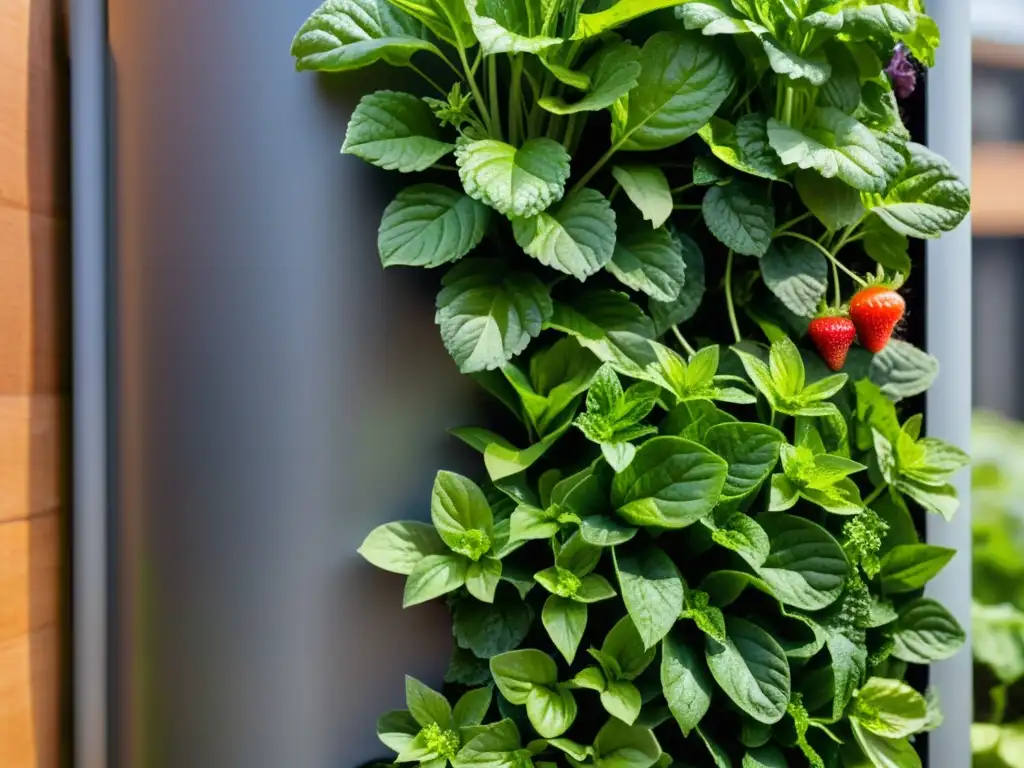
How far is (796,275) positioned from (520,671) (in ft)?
1.58

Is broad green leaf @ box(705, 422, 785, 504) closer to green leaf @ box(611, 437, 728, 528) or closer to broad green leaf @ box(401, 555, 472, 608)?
green leaf @ box(611, 437, 728, 528)

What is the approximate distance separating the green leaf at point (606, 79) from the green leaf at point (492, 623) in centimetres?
45

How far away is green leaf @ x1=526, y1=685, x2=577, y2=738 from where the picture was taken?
0.64m

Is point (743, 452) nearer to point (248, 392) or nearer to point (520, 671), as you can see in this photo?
point (520, 671)

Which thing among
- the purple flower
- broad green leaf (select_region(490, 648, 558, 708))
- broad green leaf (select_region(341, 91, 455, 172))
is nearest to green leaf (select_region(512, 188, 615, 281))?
broad green leaf (select_region(341, 91, 455, 172))

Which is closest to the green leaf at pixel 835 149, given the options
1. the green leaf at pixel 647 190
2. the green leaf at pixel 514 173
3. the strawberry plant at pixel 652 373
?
the strawberry plant at pixel 652 373

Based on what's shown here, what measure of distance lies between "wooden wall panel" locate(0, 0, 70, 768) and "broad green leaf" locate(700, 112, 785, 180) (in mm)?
636

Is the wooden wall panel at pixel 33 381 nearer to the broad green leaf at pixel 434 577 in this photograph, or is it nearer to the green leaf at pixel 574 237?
the broad green leaf at pixel 434 577

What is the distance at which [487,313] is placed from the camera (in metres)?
0.68

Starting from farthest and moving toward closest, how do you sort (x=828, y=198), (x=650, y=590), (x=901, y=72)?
(x=901, y=72) < (x=828, y=198) < (x=650, y=590)

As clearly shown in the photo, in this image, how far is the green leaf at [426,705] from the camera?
68 cm

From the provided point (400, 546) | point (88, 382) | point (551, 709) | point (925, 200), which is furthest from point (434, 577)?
point (925, 200)

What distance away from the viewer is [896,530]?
2.71ft

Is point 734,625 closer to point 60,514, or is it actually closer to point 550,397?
point 550,397
